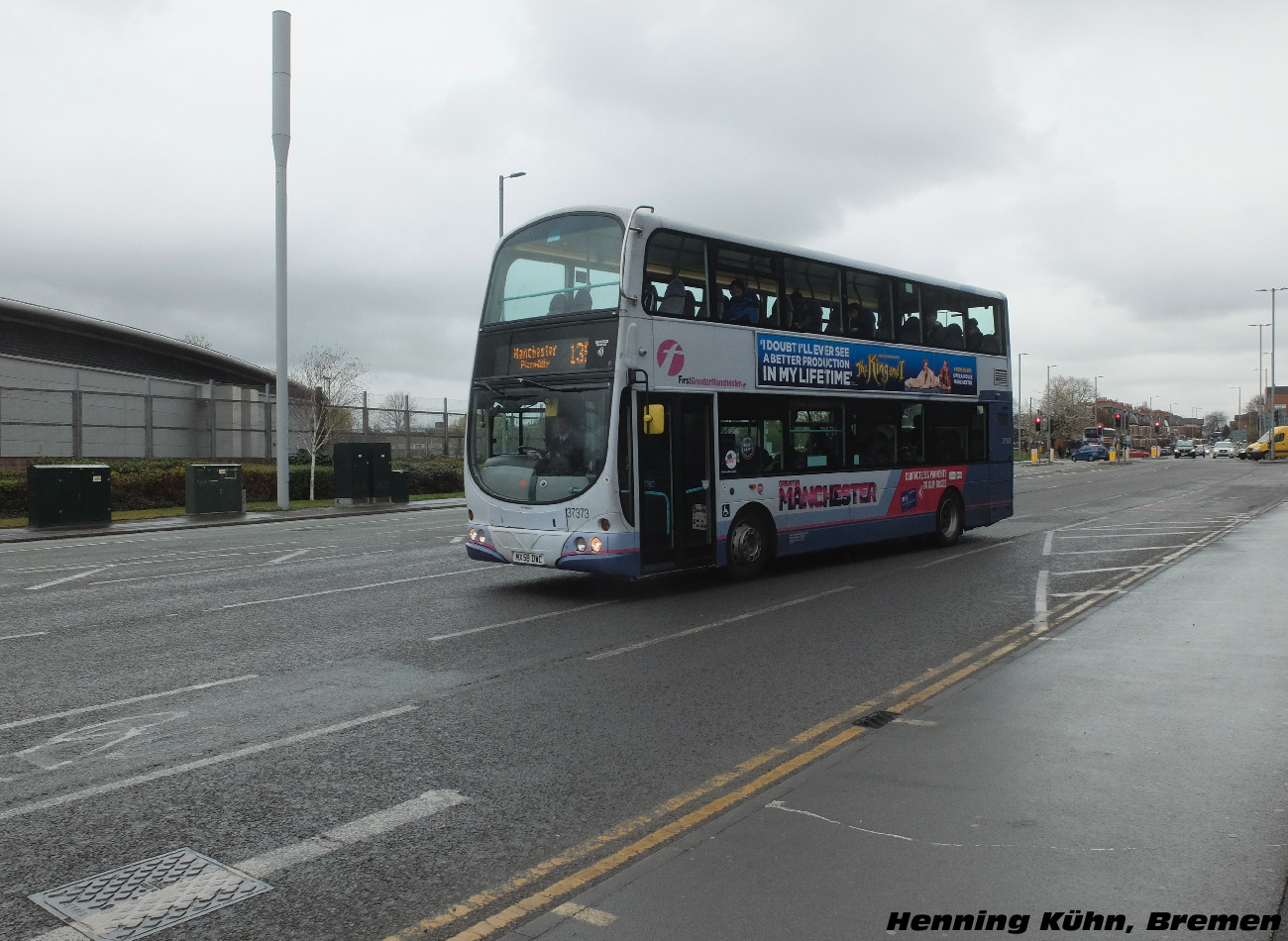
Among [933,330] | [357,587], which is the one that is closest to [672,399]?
A: [357,587]

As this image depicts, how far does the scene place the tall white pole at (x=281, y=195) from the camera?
1016 inches

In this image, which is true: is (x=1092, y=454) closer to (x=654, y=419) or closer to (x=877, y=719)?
(x=654, y=419)

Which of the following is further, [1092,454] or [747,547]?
[1092,454]

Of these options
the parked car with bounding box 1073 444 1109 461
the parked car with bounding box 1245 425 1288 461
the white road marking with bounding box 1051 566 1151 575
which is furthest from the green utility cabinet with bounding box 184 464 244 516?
the parked car with bounding box 1073 444 1109 461

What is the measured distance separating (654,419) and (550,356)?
1.49 meters

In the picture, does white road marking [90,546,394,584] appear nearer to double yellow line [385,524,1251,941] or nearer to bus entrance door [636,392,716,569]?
→ bus entrance door [636,392,716,569]

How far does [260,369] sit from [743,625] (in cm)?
4733

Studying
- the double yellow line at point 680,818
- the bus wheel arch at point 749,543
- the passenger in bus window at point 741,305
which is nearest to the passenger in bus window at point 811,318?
the passenger in bus window at point 741,305

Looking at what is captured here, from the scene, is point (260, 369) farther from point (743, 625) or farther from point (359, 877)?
point (359, 877)

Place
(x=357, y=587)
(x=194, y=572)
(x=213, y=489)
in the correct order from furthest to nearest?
1. (x=213, y=489)
2. (x=194, y=572)
3. (x=357, y=587)

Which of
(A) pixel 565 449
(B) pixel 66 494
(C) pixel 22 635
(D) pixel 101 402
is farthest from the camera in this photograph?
(D) pixel 101 402

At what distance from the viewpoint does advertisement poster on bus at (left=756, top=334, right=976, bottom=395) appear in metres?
12.6

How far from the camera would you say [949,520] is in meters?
16.2

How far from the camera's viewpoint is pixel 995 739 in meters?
5.61
